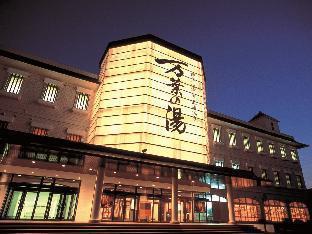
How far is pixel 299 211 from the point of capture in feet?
101

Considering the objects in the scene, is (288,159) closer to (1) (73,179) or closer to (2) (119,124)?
(2) (119,124)

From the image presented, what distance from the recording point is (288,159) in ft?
111

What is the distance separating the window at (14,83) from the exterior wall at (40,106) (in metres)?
0.27

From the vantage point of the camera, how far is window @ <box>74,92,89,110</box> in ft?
72.3

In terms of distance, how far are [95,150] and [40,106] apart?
31.1 ft

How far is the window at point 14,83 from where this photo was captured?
1917 cm

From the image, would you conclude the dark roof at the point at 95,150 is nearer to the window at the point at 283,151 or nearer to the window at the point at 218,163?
the window at the point at 218,163

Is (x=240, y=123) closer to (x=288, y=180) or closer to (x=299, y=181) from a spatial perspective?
(x=288, y=180)

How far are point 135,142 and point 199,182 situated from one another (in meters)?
7.64

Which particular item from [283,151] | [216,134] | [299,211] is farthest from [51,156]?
[283,151]

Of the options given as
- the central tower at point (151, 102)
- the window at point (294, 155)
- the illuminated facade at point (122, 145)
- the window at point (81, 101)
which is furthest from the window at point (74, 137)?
the window at point (294, 155)

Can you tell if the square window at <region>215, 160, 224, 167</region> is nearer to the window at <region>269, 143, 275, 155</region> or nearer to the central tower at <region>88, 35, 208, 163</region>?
the central tower at <region>88, 35, 208, 163</region>

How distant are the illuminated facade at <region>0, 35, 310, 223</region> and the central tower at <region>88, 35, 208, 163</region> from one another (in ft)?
0.32

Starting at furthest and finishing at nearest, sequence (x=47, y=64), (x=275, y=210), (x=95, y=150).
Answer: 1. (x=275, y=210)
2. (x=47, y=64)
3. (x=95, y=150)
